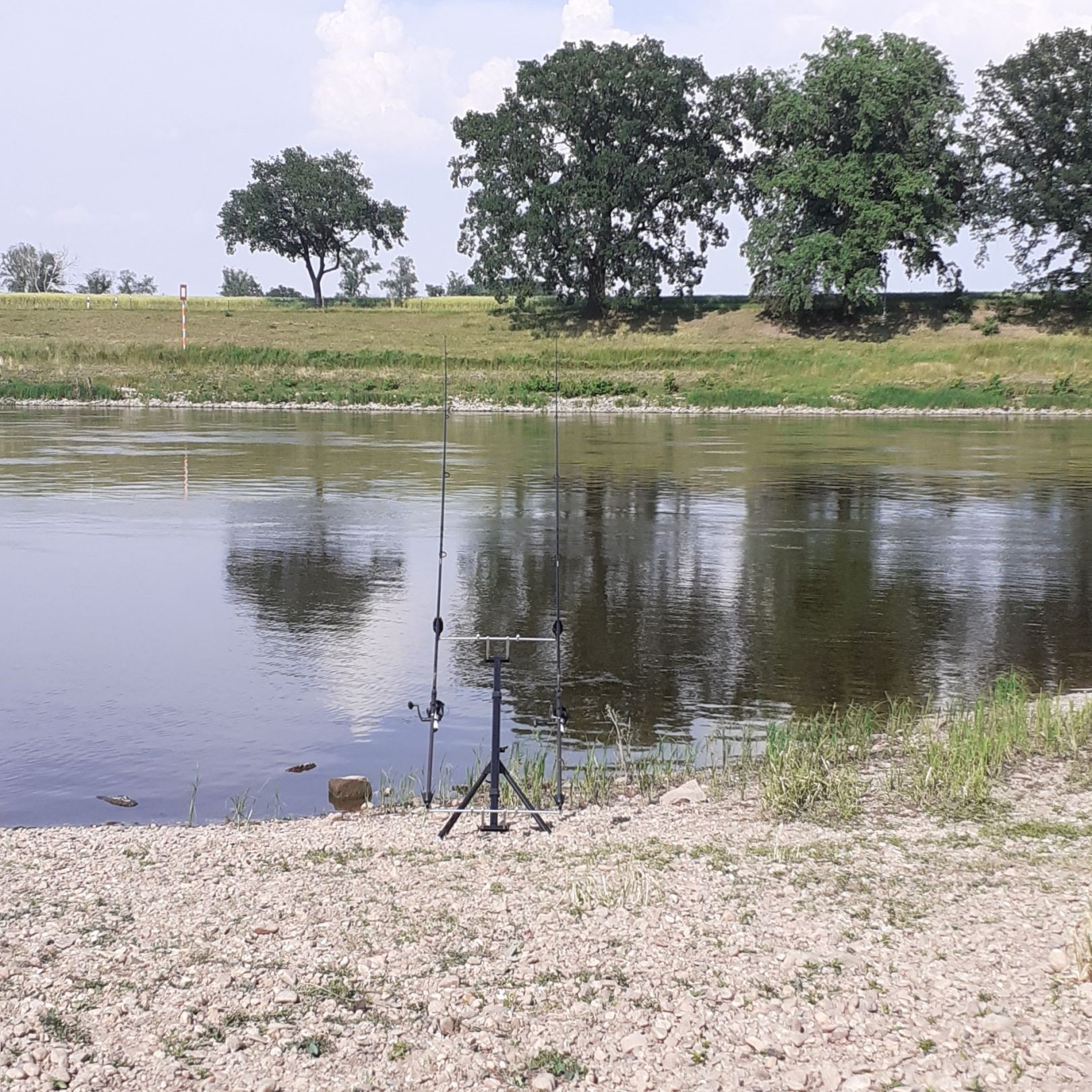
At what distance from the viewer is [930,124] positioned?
7919 centimetres

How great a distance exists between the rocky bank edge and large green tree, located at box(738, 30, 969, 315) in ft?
247

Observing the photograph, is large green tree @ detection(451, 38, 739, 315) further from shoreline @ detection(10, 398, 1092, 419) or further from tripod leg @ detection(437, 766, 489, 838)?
tripod leg @ detection(437, 766, 489, 838)

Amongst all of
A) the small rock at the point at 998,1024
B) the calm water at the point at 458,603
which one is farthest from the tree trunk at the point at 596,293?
the small rock at the point at 998,1024

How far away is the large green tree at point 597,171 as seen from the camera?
281 feet

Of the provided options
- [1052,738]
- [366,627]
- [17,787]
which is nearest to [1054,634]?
[1052,738]

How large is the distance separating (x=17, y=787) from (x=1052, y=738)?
306 inches

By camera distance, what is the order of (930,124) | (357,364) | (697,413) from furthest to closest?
1. (930,124)
2. (357,364)
3. (697,413)

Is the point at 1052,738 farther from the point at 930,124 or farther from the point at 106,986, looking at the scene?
the point at 930,124

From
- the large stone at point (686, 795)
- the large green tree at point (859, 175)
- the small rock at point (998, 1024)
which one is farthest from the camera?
the large green tree at point (859, 175)

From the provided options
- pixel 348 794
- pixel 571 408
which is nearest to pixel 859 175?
pixel 571 408

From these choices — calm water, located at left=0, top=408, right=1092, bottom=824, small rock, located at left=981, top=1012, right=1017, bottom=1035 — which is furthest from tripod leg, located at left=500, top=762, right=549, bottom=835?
small rock, located at left=981, top=1012, right=1017, bottom=1035

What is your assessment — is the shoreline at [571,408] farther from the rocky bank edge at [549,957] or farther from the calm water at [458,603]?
the rocky bank edge at [549,957]

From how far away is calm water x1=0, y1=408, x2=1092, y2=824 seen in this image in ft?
35.5

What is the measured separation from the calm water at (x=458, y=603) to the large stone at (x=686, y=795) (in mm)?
1584
